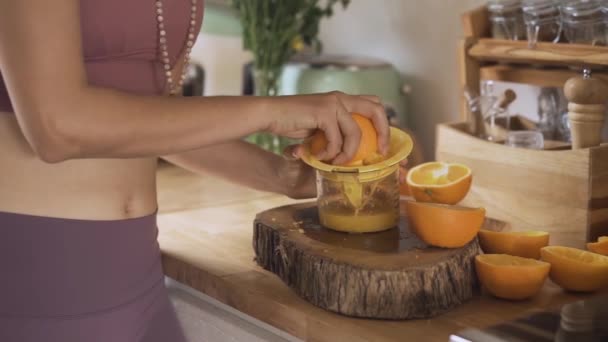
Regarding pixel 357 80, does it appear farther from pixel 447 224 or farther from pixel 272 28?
pixel 447 224

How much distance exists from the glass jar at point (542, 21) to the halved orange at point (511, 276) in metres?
0.46

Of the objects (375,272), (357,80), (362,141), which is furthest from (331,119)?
(357,80)

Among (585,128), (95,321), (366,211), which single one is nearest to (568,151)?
(585,128)

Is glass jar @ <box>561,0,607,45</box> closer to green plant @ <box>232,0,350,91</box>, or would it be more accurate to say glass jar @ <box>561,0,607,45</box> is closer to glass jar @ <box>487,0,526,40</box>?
glass jar @ <box>487,0,526,40</box>

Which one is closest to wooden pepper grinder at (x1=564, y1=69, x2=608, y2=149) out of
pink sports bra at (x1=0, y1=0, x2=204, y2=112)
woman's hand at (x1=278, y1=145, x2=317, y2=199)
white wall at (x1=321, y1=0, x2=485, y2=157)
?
woman's hand at (x1=278, y1=145, x2=317, y2=199)

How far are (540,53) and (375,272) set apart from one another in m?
0.55

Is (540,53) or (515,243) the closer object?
(515,243)

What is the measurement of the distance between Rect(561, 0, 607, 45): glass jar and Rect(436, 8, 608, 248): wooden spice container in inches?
0.8

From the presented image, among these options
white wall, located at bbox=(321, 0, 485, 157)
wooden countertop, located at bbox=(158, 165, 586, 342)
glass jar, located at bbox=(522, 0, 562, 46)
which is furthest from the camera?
white wall, located at bbox=(321, 0, 485, 157)

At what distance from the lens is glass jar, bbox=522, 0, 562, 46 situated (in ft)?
4.17

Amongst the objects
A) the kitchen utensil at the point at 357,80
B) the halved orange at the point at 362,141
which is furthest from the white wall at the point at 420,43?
the halved orange at the point at 362,141

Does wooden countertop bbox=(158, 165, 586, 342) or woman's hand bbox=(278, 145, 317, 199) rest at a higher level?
woman's hand bbox=(278, 145, 317, 199)

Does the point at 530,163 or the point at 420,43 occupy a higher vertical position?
the point at 420,43

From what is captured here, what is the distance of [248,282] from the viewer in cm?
103
